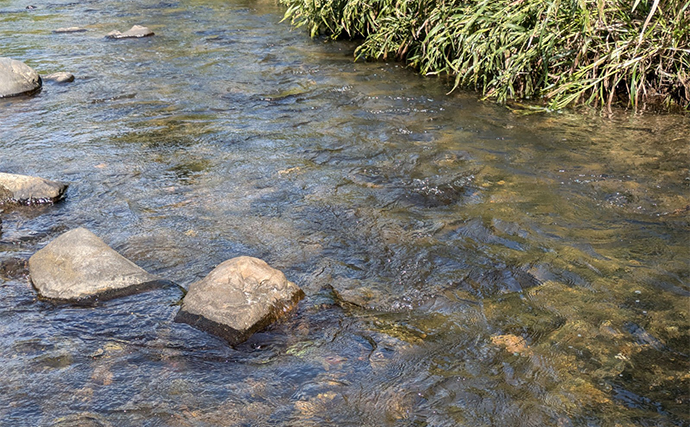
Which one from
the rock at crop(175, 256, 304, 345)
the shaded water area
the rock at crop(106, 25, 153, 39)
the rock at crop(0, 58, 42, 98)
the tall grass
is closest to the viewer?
the shaded water area

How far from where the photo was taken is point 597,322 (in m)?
2.80

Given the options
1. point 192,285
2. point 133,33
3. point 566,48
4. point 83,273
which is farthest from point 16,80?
point 566,48

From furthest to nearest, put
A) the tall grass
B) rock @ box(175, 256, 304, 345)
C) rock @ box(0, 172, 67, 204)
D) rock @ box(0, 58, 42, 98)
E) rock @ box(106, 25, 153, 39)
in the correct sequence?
rock @ box(106, 25, 153, 39)
rock @ box(0, 58, 42, 98)
the tall grass
rock @ box(0, 172, 67, 204)
rock @ box(175, 256, 304, 345)

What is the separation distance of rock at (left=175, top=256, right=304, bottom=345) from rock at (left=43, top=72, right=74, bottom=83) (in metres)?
4.93

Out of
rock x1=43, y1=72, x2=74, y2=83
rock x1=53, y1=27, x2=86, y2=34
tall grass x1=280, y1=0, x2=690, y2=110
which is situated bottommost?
rock x1=43, y1=72, x2=74, y2=83

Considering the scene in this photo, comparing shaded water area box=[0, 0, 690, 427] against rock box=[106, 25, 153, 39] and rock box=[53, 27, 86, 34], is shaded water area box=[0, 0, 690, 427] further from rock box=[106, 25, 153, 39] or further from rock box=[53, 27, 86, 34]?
rock box=[53, 27, 86, 34]

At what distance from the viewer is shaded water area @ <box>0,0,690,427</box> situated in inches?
95.7

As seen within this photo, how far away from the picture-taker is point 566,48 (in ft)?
18.2

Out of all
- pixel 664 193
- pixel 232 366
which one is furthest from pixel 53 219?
pixel 664 193

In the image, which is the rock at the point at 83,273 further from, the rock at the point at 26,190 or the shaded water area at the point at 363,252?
the rock at the point at 26,190

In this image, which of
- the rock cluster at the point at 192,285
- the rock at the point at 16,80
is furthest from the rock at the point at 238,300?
the rock at the point at 16,80

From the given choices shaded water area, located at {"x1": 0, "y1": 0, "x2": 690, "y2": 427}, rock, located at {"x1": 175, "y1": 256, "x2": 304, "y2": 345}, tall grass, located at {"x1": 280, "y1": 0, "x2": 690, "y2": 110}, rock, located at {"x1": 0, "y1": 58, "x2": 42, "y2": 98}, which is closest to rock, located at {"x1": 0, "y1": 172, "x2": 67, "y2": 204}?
shaded water area, located at {"x1": 0, "y1": 0, "x2": 690, "y2": 427}

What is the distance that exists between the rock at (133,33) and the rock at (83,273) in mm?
6657

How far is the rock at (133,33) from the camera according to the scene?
30.2 ft
